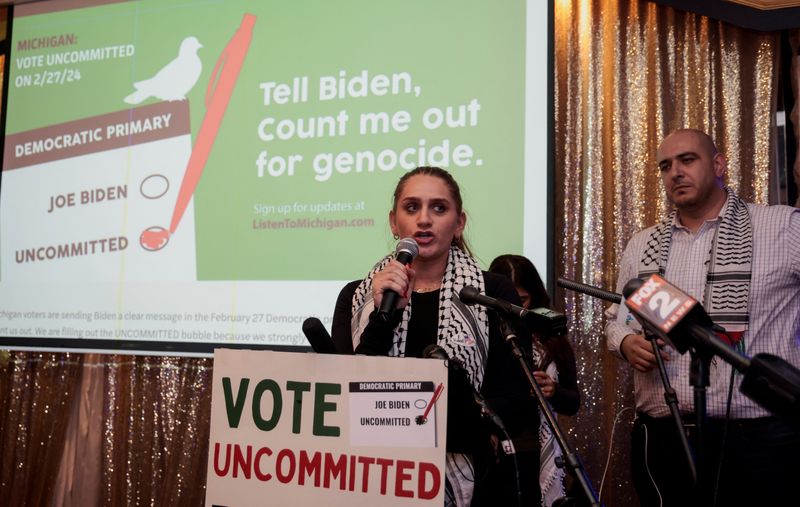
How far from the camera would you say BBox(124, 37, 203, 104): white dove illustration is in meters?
4.07

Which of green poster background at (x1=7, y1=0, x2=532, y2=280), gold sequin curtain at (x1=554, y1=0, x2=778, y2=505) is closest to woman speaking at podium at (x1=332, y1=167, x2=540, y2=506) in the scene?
green poster background at (x1=7, y1=0, x2=532, y2=280)

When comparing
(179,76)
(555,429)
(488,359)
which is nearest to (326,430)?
(555,429)

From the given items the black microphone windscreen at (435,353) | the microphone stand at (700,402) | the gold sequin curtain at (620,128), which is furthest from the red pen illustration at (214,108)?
the microphone stand at (700,402)

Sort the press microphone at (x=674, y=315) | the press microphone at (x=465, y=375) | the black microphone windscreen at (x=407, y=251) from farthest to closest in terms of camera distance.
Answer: the black microphone windscreen at (x=407, y=251), the press microphone at (x=465, y=375), the press microphone at (x=674, y=315)

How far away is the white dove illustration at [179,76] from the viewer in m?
4.07

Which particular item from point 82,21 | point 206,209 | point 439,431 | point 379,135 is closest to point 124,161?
A: point 206,209

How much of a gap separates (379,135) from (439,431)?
2534mm

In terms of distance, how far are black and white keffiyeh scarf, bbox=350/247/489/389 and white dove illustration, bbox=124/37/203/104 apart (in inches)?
99.6

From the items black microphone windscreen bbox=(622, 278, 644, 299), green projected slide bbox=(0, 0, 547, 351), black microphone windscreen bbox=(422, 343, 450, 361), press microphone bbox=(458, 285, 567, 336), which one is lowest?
black microphone windscreen bbox=(422, 343, 450, 361)

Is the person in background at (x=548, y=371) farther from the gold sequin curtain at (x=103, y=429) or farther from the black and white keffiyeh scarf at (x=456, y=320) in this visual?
the gold sequin curtain at (x=103, y=429)

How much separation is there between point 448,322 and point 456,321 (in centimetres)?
2

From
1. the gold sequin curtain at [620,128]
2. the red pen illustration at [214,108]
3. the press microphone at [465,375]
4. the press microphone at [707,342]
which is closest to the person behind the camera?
the press microphone at [707,342]

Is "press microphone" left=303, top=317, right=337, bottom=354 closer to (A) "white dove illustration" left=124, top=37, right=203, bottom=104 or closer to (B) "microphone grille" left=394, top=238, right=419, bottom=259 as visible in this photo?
(B) "microphone grille" left=394, top=238, right=419, bottom=259

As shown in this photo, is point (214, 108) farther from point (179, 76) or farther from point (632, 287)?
point (632, 287)
